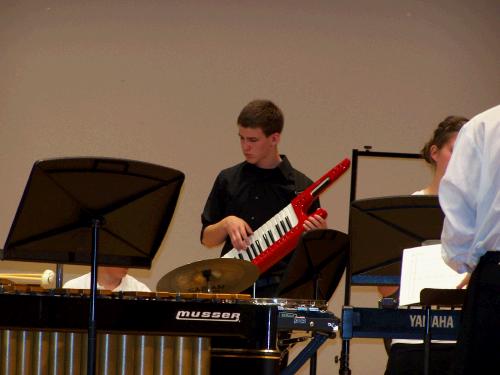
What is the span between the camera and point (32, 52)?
25.6 feet

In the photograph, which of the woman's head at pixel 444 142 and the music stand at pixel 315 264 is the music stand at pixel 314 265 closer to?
the music stand at pixel 315 264

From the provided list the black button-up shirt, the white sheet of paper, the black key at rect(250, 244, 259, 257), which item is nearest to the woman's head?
the black button-up shirt

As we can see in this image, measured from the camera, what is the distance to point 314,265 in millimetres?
4805

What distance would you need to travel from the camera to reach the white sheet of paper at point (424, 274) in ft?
12.5

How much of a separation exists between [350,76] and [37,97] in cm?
253

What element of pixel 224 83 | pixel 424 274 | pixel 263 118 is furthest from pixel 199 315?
pixel 224 83

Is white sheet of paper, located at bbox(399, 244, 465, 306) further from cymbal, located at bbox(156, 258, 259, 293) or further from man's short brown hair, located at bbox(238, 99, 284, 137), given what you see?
man's short brown hair, located at bbox(238, 99, 284, 137)

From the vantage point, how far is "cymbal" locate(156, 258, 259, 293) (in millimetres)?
4324

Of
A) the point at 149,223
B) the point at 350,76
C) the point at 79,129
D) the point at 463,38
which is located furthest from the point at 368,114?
the point at 149,223

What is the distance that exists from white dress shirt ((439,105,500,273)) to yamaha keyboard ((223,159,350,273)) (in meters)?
1.94

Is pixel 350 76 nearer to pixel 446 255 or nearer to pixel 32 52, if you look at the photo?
pixel 32 52

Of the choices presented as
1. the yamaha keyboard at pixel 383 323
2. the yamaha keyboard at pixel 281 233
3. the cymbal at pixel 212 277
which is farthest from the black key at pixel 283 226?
the yamaha keyboard at pixel 383 323

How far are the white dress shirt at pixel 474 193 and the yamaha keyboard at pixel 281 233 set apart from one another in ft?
6.36

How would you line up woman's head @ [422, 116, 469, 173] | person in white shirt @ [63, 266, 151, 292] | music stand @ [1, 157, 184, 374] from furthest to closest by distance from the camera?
person in white shirt @ [63, 266, 151, 292] < woman's head @ [422, 116, 469, 173] < music stand @ [1, 157, 184, 374]
